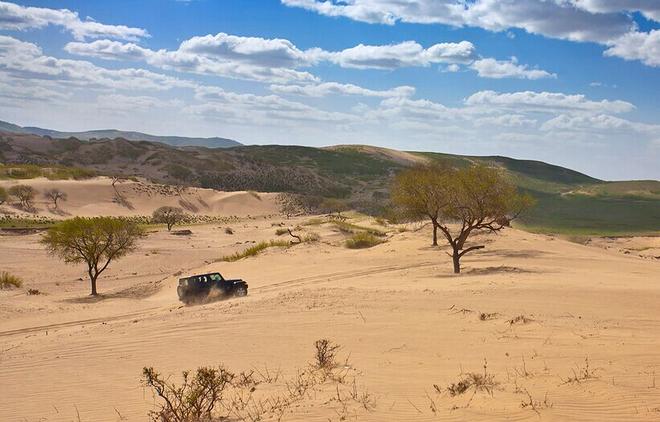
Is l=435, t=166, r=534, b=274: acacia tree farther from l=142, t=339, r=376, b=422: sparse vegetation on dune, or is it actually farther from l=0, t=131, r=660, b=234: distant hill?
l=0, t=131, r=660, b=234: distant hill

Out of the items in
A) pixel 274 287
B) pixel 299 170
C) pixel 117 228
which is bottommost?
pixel 274 287

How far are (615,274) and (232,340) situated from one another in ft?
55.4

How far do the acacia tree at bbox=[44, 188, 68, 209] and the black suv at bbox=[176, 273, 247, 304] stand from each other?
50.7 metres

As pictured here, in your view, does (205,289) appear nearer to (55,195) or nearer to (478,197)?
(478,197)

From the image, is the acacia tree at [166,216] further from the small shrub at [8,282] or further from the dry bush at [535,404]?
the dry bush at [535,404]

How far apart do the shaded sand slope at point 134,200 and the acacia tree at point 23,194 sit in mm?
1060

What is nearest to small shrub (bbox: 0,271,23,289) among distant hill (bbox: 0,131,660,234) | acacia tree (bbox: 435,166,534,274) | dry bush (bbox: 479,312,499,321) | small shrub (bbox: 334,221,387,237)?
acacia tree (bbox: 435,166,534,274)

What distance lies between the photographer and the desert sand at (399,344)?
840 centimetres

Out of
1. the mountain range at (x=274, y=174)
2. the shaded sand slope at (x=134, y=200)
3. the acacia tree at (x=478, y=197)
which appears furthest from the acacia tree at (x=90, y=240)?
the mountain range at (x=274, y=174)

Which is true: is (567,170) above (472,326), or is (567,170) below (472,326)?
above

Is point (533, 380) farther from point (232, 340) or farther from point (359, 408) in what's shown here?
point (232, 340)

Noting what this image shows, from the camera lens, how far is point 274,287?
2569 centimetres

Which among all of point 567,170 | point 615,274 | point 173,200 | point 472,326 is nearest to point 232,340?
point 472,326

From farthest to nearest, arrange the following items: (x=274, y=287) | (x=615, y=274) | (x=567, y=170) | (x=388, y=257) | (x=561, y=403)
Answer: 1. (x=567, y=170)
2. (x=388, y=257)
3. (x=274, y=287)
4. (x=615, y=274)
5. (x=561, y=403)
